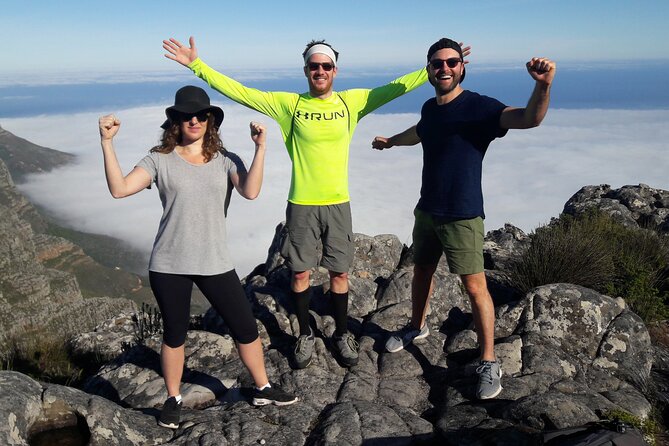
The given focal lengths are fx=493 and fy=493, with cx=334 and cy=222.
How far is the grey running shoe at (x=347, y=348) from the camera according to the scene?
216 inches

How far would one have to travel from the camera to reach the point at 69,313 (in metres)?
72.9

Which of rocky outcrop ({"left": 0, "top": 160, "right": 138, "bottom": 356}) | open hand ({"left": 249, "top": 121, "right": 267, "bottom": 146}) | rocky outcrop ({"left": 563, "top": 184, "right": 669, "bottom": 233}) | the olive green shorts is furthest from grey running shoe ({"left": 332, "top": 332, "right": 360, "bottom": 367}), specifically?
rocky outcrop ({"left": 0, "top": 160, "right": 138, "bottom": 356})

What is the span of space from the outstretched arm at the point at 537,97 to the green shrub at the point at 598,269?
349 cm

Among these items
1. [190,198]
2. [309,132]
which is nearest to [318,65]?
[309,132]

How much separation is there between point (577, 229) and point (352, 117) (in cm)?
536

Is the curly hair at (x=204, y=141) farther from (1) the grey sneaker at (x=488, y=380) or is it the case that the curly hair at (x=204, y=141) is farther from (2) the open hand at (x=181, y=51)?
(1) the grey sneaker at (x=488, y=380)

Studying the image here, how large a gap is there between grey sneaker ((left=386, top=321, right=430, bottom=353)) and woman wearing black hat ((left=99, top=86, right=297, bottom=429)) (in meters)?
2.17

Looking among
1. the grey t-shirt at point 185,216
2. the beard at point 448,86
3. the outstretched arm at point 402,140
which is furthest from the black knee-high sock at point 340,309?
the beard at point 448,86

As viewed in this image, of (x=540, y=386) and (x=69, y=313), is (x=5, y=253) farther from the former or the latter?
(x=540, y=386)

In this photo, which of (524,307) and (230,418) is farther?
(524,307)

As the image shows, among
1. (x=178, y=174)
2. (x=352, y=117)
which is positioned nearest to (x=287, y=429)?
(x=178, y=174)

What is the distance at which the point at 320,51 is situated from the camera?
16.6 ft

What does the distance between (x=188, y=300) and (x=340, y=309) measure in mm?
1834

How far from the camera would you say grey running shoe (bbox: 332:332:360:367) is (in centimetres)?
549
